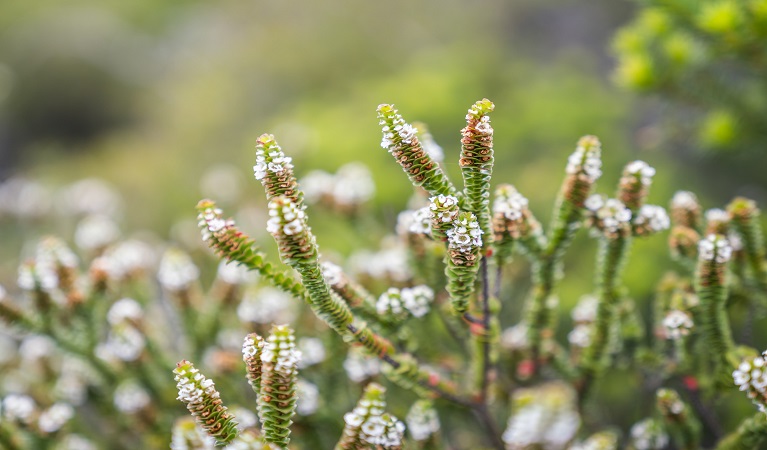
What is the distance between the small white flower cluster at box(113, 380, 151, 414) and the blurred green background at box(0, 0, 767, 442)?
778mm

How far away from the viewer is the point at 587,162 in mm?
1239

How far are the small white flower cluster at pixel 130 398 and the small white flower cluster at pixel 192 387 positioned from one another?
2.69 ft

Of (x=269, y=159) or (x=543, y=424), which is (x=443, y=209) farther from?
(x=543, y=424)

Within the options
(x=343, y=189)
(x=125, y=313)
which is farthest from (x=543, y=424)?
(x=125, y=313)

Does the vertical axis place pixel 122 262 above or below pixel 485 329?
above

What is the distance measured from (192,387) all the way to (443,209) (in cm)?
48

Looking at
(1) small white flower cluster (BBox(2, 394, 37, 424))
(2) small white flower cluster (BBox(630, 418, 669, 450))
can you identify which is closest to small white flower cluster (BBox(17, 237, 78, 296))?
(1) small white flower cluster (BBox(2, 394, 37, 424))

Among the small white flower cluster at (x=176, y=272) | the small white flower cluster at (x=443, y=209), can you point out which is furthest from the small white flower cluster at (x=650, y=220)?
the small white flower cluster at (x=176, y=272)

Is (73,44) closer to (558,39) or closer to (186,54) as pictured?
(186,54)

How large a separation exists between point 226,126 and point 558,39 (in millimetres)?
3309

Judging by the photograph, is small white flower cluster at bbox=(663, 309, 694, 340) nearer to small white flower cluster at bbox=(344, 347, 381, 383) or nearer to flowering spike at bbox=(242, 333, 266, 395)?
small white flower cluster at bbox=(344, 347, 381, 383)

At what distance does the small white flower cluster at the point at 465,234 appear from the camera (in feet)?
3.48

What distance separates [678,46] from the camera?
2.03 meters

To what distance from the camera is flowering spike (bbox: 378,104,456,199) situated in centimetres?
104
